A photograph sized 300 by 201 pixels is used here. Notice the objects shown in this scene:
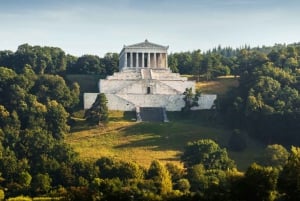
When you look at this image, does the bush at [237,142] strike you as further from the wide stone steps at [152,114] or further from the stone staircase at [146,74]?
the stone staircase at [146,74]

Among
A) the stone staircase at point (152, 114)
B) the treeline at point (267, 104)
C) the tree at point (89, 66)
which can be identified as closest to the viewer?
the treeline at point (267, 104)

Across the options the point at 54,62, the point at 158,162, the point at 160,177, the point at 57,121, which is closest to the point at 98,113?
the point at 57,121

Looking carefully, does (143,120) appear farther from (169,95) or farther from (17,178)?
(17,178)

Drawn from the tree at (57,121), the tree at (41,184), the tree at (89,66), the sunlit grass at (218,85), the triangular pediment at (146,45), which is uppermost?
the triangular pediment at (146,45)

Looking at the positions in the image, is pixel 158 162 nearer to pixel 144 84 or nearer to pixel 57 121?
pixel 57 121

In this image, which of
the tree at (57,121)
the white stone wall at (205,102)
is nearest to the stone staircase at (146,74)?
the white stone wall at (205,102)

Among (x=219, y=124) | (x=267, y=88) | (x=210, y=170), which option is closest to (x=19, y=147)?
(x=210, y=170)

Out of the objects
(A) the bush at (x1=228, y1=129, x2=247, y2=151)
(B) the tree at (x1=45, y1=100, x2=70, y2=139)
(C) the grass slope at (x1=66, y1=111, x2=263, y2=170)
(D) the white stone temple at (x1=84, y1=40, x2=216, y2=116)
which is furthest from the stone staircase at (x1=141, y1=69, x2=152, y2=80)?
(A) the bush at (x1=228, y1=129, x2=247, y2=151)
